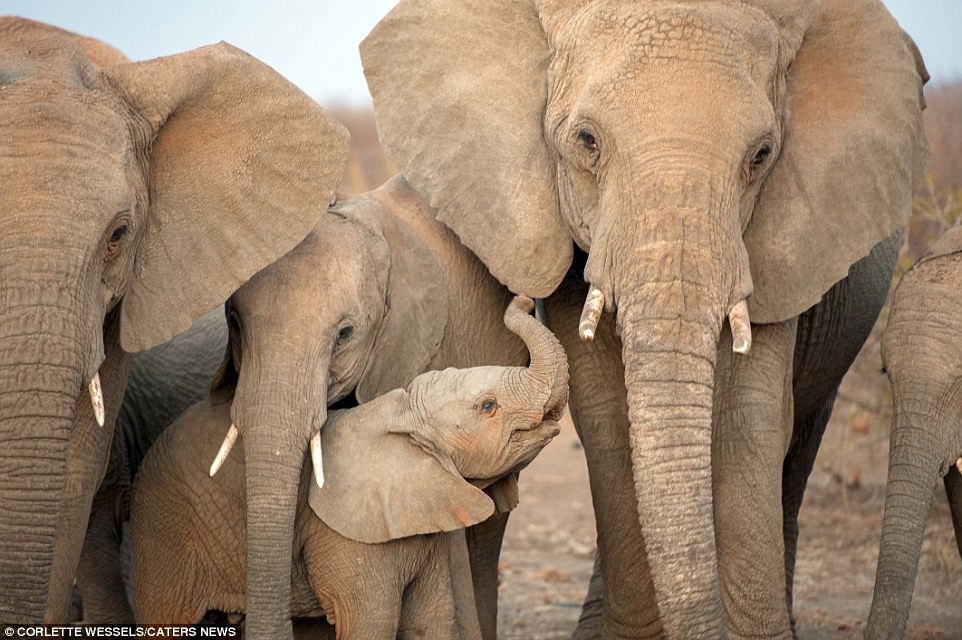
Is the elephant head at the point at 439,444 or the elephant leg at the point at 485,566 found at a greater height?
the elephant head at the point at 439,444

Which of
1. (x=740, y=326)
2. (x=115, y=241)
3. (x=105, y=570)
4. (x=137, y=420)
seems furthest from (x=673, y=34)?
(x=105, y=570)

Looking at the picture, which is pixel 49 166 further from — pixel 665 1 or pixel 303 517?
pixel 665 1

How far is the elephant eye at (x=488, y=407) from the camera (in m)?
5.13

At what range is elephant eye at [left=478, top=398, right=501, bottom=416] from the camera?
5.13m

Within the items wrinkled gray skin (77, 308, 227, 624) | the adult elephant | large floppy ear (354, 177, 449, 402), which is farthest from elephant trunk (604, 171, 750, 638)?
wrinkled gray skin (77, 308, 227, 624)

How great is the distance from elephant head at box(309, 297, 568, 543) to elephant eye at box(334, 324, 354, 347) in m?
0.22

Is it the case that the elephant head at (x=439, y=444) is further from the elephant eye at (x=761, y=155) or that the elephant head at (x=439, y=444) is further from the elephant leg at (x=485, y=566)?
the elephant leg at (x=485, y=566)

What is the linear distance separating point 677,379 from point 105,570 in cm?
273

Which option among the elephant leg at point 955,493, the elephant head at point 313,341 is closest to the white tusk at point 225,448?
the elephant head at point 313,341

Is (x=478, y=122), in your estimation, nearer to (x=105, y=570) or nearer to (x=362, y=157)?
(x=105, y=570)

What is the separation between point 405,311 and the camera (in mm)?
5691

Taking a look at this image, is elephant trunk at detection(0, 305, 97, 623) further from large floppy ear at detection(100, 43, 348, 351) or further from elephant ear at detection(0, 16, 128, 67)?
elephant ear at detection(0, 16, 128, 67)

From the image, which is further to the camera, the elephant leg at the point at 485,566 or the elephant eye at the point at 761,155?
the elephant leg at the point at 485,566

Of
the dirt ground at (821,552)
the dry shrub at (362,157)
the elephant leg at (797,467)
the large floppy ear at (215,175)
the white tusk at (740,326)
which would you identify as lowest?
the dry shrub at (362,157)
